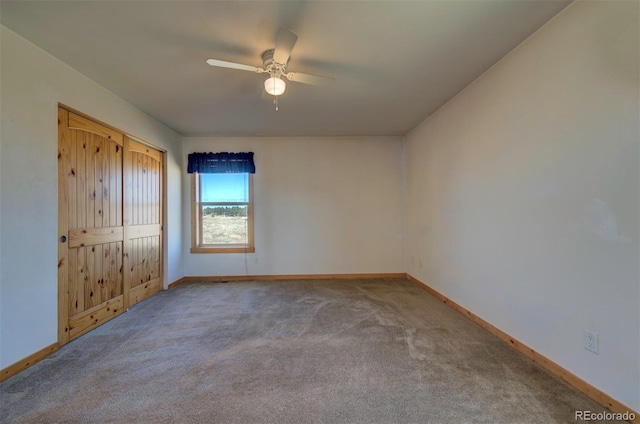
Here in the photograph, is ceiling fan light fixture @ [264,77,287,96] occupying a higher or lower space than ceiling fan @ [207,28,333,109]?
lower

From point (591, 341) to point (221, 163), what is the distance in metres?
4.69

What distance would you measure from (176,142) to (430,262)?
4415 mm

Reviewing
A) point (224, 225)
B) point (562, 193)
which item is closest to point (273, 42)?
point (562, 193)

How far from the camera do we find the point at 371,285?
4180 mm

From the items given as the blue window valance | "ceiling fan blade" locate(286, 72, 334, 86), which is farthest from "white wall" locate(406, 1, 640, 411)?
the blue window valance

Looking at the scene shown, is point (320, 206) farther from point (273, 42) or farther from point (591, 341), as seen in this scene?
point (591, 341)

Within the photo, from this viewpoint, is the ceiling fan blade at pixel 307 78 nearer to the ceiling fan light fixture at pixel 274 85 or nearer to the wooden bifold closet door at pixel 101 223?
the ceiling fan light fixture at pixel 274 85

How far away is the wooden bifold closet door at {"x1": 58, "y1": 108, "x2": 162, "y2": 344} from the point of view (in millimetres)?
2396

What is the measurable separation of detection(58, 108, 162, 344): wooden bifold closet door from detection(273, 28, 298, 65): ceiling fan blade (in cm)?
207

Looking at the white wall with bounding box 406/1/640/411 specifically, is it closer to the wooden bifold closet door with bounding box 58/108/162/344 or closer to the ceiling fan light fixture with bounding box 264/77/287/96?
the ceiling fan light fixture with bounding box 264/77/287/96

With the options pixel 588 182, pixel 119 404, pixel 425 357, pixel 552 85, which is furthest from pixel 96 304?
pixel 552 85

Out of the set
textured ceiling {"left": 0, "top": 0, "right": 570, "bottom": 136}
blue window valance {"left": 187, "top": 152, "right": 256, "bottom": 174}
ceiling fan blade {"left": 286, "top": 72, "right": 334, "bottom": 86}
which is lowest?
blue window valance {"left": 187, "top": 152, "right": 256, "bottom": 174}

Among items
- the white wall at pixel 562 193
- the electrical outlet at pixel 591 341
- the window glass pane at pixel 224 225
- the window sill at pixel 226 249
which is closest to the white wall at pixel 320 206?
the window sill at pixel 226 249

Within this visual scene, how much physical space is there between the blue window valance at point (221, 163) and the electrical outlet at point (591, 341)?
4.25m
